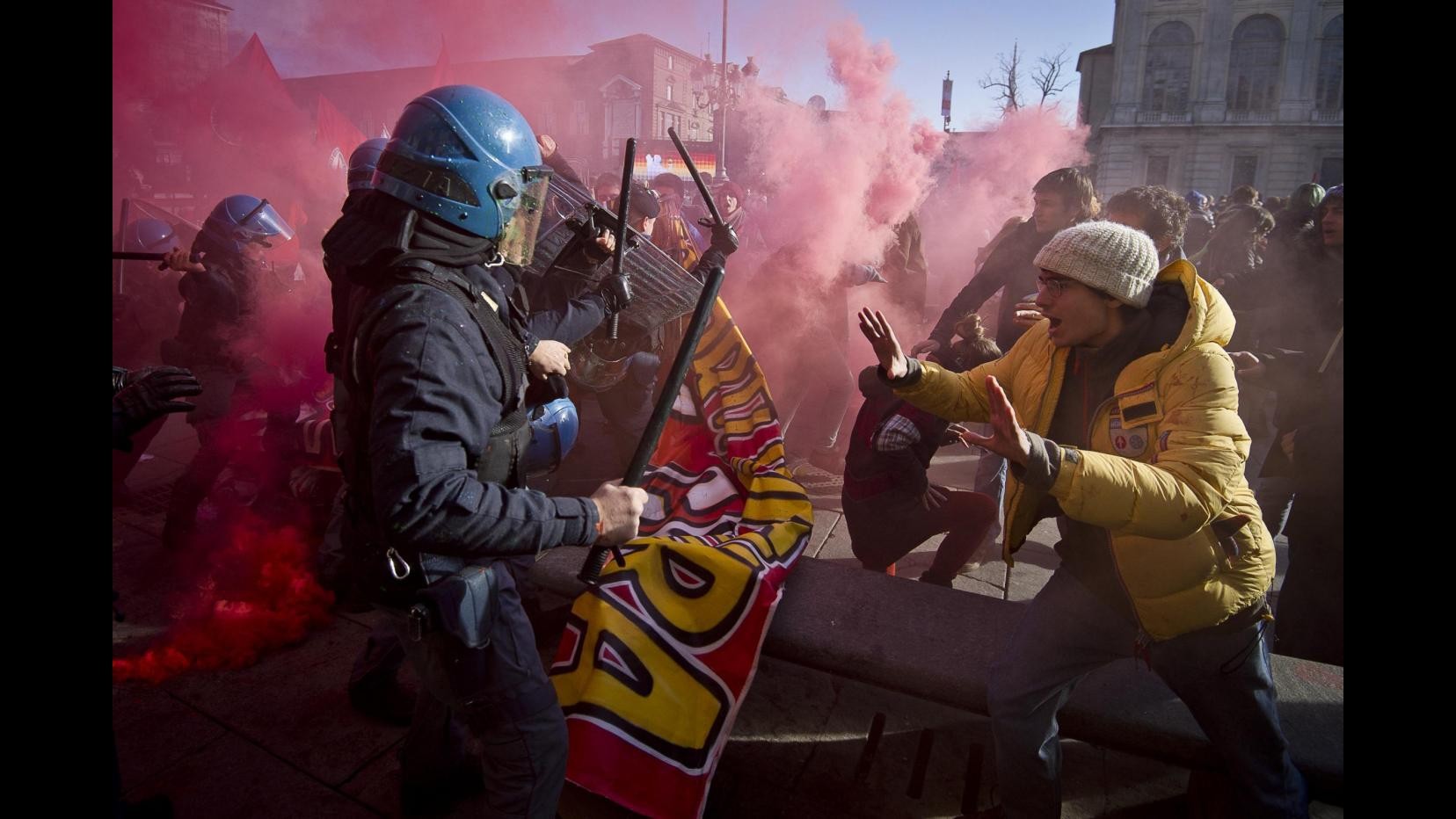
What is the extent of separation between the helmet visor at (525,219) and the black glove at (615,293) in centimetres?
71

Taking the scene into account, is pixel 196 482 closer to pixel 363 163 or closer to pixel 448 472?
pixel 363 163

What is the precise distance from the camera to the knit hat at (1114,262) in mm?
2299

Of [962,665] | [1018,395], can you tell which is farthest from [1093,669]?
[1018,395]

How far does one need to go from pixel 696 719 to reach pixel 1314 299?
424 centimetres

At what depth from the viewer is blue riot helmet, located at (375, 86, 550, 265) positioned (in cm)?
201

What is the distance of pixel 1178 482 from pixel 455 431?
1.88 m

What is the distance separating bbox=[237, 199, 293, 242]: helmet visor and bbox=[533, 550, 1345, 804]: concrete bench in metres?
3.32

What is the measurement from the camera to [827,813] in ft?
9.09

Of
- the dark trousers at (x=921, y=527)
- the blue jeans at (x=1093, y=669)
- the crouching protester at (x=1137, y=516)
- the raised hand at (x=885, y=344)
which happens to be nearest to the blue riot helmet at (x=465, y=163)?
the raised hand at (x=885, y=344)

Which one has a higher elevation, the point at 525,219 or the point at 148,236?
the point at 148,236

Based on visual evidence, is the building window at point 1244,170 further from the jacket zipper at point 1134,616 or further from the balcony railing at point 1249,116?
the jacket zipper at point 1134,616

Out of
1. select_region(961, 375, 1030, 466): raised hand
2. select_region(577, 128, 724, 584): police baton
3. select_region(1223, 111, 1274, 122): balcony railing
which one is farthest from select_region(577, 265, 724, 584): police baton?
select_region(1223, 111, 1274, 122): balcony railing

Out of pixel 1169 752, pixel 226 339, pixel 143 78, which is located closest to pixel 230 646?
pixel 226 339

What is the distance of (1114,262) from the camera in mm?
2303
